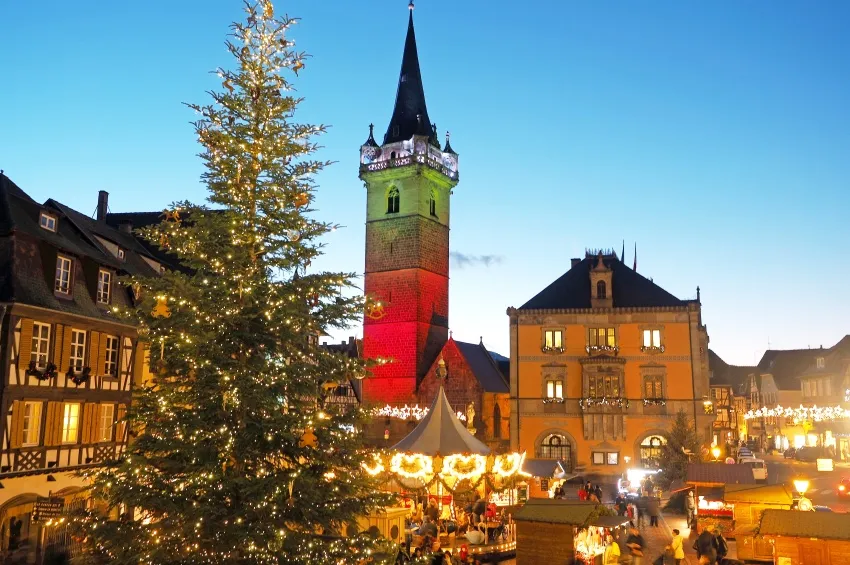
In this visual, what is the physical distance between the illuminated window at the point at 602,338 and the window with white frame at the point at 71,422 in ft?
98.4

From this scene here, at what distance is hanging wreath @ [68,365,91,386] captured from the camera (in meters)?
24.6

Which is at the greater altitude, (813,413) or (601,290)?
(601,290)

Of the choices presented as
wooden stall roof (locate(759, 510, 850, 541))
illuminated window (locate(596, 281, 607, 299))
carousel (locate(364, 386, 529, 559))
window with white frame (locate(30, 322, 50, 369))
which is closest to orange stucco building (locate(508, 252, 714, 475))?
illuminated window (locate(596, 281, 607, 299))

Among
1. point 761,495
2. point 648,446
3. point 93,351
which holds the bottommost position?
point 761,495

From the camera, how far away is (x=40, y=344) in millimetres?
23672

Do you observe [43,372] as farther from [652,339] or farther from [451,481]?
[652,339]

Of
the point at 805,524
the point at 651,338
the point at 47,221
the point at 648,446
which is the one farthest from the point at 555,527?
the point at 651,338

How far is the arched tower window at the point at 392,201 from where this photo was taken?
195 ft

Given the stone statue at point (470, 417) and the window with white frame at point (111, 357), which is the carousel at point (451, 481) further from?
the stone statue at point (470, 417)

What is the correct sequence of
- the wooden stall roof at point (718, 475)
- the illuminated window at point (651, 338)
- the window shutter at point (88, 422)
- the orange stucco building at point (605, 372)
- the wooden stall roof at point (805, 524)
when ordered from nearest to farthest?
the wooden stall roof at point (805, 524) → the window shutter at point (88, 422) → the wooden stall roof at point (718, 475) → the orange stucco building at point (605, 372) → the illuminated window at point (651, 338)

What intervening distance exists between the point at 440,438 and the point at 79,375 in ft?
39.2

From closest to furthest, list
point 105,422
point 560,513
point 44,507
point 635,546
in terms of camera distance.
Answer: point 635,546, point 560,513, point 44,507, point 105,422

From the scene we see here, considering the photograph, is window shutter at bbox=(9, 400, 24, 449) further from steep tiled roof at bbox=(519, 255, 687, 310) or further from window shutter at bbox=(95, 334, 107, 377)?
steep tiled roof at bbox=(519, 255, 687, 310)

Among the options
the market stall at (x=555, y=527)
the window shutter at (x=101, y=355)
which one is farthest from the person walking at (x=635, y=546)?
the window shutter at (x=101, y=355)
